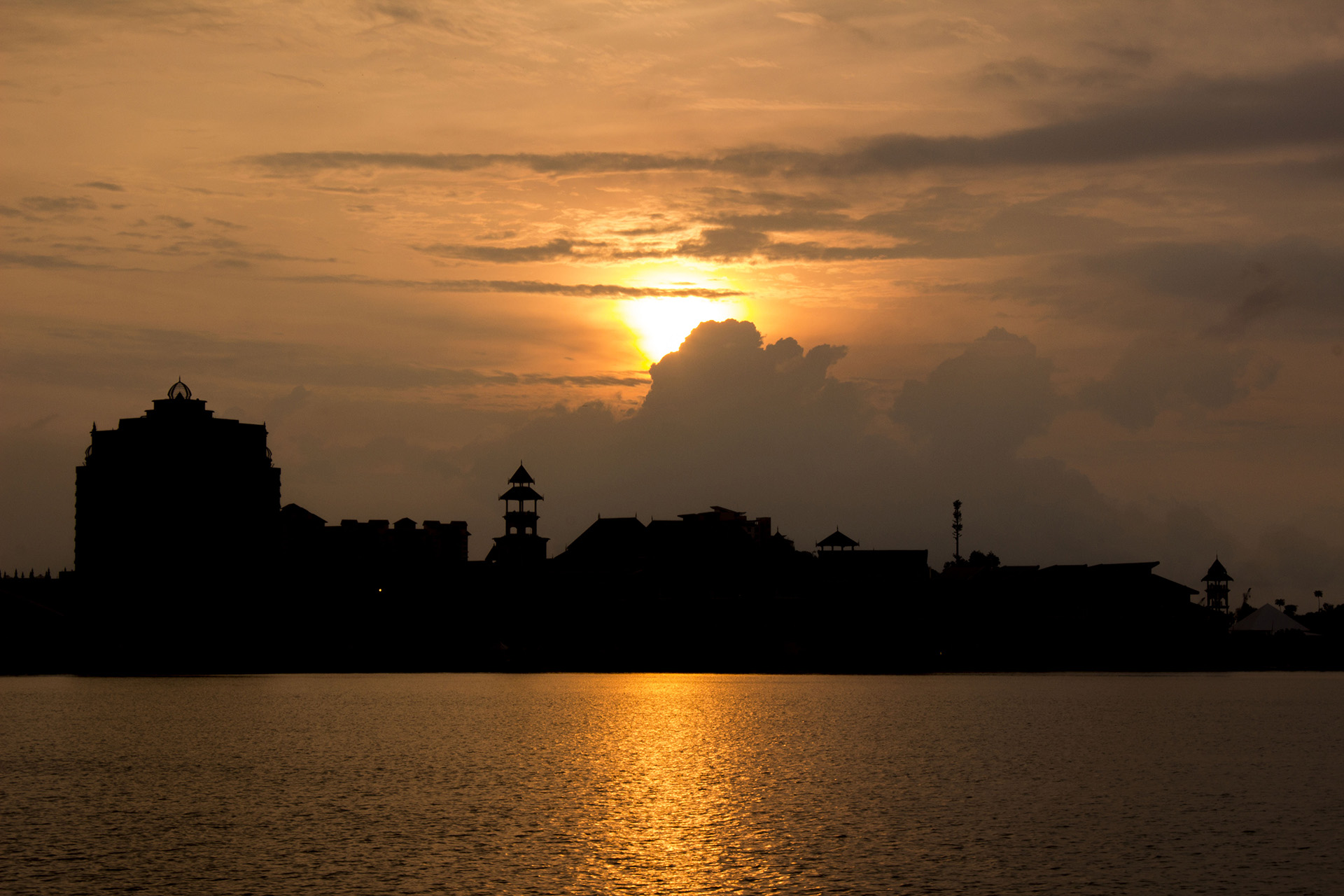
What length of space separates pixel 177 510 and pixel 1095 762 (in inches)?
4853

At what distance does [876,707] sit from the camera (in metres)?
94.6

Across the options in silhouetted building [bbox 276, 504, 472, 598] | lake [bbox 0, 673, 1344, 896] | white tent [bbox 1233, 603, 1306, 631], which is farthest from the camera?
white tent [bbox 1233, 603, 1306, 631]

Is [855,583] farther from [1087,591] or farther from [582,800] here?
[582,800]

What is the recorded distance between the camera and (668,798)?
4822 centimetres

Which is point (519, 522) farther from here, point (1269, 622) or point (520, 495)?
point (1269, 622)

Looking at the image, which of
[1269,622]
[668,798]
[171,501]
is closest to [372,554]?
[171,501]

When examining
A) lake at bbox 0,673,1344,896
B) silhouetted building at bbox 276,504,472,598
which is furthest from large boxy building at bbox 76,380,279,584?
lake at bbox 0,673,1344,896

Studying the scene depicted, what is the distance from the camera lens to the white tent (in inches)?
6860

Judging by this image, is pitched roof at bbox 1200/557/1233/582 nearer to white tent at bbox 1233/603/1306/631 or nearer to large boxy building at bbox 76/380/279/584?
white tent at bbox 1233/603/1306/631

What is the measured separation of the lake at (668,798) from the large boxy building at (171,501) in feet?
219

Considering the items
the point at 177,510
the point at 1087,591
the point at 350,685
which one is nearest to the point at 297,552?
the point at 177,510

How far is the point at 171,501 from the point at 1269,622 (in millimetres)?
126807

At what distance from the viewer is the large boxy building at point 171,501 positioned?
525ft

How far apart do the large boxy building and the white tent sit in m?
116
